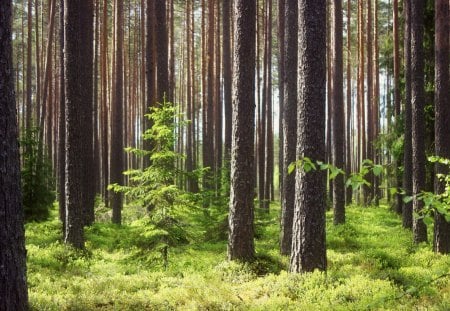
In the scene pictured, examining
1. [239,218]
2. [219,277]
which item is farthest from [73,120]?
[219,277]

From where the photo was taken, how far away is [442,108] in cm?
1102

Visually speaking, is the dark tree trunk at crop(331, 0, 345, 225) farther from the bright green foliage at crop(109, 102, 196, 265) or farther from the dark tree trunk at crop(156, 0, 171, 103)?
the bright green foliage at crop(109, 102, 196, 265)

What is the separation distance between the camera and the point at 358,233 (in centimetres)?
1501

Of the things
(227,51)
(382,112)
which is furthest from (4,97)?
(382,112)

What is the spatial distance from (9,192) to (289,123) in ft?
27.1

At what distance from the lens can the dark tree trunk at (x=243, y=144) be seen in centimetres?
983

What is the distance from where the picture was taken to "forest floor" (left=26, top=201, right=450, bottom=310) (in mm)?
7184

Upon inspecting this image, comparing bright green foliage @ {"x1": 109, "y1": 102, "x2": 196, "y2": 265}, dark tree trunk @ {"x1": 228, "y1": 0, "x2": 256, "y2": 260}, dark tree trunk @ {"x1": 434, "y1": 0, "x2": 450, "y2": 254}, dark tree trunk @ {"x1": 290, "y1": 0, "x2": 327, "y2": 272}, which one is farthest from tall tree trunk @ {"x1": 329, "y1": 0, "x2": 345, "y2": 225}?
dark tree trunk @ {"x1": 290, "y1": 0, "x2": 327, "y2": 272}

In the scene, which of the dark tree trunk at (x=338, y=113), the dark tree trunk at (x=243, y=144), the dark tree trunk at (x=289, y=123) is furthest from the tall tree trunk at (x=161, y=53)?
the dark tree trunk at (x=338, y=113)

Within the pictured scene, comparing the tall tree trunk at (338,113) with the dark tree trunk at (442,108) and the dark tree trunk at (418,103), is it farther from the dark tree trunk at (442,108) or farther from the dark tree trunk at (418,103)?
the dark tree trunk at (442,108)

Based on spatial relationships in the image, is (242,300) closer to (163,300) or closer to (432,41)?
(163,300)

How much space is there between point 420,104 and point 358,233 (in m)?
5.17

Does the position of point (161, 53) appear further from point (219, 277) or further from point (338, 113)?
point (219, 277)

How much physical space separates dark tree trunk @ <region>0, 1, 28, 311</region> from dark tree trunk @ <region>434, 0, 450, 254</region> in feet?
33.3
